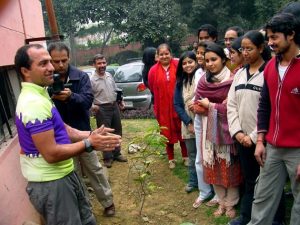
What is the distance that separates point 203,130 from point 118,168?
7.74 feet

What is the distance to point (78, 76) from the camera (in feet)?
11.7

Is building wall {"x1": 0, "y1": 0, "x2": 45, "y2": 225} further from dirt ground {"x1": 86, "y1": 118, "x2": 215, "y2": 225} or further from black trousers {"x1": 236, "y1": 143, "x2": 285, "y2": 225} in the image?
black trousers {"x1": 236, "y1": 143, "x2": 285, "y2": 225}

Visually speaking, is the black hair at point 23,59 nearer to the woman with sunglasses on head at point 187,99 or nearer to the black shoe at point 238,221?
the woman with sunglasses on head at point 187,99

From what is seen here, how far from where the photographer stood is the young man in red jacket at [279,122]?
7.92 ft

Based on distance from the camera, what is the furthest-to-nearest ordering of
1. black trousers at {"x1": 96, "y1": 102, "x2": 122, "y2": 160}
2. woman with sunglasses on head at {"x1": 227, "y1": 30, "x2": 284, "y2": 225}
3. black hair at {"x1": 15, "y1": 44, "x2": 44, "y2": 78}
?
1. black trousers at {"x1": 96, "y1": 102, "x2": 122, "y2": 160}
2. woman with sunglasses on head at {"x1": 227, "y1": 30, "x2": 284, "y2": 225}
3. black hair at {"x1": 15, "y1": 44, "x2": 44, "y2": 78}

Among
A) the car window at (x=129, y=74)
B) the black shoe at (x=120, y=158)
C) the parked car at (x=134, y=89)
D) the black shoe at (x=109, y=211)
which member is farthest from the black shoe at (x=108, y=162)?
the car window at (x=129, y=74)

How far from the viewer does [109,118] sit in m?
5.58

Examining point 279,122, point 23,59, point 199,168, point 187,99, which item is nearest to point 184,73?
point 187,99

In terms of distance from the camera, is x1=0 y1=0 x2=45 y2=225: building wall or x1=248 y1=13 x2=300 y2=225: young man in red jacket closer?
x1=248 y1=13 x2=300 y2=225: young man in red jacket

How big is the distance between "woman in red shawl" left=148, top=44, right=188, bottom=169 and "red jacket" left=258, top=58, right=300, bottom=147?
2.27m

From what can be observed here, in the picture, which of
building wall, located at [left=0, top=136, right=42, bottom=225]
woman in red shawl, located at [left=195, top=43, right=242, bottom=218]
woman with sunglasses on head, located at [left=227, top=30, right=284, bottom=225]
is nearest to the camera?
building wall, located at [left=0, top=136, right=42, bottom=225]

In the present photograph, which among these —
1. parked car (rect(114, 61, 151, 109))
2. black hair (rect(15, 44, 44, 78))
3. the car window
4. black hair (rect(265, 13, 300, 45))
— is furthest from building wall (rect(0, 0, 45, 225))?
the car window

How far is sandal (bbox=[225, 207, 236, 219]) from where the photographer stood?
3.56 m

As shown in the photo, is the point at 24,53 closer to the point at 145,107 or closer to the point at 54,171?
the point at 54,171
